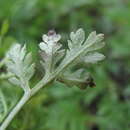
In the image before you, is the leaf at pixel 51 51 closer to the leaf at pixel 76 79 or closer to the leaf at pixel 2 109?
the leaf at pixel 76 79

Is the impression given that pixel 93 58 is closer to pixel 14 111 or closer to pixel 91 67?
pixel 14 111

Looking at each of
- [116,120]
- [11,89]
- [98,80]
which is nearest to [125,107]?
[116,120]

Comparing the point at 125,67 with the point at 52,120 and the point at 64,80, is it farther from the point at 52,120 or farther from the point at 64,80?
the point at 64,80

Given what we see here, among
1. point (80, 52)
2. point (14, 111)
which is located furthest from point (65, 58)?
point (14, 111)

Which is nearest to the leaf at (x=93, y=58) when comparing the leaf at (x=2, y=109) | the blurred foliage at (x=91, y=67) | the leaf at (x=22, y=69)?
the leaf at (x=22, y=69)

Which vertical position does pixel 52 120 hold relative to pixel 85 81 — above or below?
below

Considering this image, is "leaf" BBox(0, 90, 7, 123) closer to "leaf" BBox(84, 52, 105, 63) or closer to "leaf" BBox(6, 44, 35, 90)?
"leaf" BBox(6, 44, 35, 90)

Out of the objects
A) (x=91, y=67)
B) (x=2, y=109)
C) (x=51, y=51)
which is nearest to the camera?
(x=51, y=51)

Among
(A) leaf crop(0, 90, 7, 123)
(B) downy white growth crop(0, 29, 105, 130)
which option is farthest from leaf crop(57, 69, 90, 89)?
(A) leaf crop(0, 90, 7, 123)
